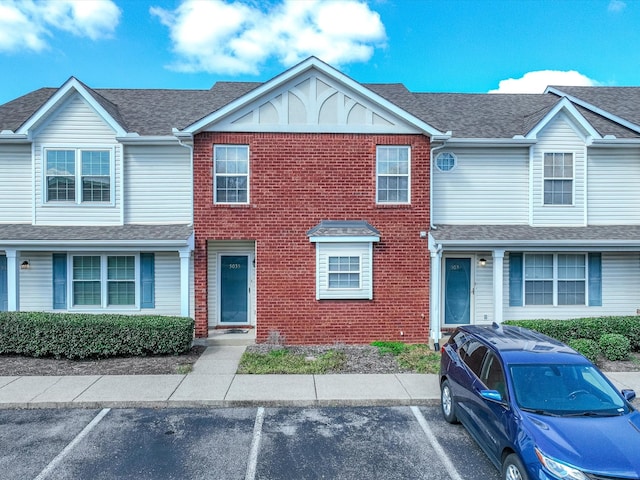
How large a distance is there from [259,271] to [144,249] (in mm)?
3107

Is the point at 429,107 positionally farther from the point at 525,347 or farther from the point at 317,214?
the point at 525,347

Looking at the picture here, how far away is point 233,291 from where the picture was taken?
12344 millimetres

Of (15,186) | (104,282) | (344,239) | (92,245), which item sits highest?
(15,186)

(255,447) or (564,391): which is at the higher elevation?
(564,391)

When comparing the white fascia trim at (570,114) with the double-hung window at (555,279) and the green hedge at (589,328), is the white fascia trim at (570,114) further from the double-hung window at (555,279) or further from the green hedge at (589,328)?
the green hedge at (589,328)

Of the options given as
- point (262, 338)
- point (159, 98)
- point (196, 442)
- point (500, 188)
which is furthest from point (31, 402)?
point (500, 188)

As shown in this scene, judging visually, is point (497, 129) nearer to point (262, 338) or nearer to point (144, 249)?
point (262, 338)

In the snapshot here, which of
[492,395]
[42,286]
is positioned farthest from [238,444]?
[42,286]

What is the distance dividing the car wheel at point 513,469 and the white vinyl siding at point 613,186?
9.99 meters

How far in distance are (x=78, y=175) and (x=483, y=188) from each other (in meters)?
11.4

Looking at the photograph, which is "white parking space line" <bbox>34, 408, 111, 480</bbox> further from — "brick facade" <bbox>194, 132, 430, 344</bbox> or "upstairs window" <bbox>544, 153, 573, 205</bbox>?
"upstairs window" <bbox>544, 153, 573, 205</bbox>

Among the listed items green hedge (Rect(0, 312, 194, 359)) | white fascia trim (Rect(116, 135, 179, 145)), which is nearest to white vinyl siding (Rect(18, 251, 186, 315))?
green hedge (Rect(0, 312, 194, 359))

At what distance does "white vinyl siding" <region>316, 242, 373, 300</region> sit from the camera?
1123 cm

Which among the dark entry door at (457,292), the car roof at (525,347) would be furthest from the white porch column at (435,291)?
the car roof at (525,347)
